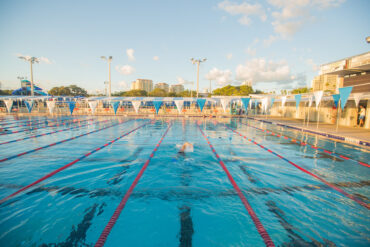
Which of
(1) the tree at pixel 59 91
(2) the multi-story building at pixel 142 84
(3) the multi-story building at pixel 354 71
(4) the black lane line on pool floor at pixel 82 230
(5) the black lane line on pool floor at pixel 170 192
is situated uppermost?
(2) the multi-story building at pixel 142 84

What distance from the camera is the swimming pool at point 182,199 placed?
2.55 metres

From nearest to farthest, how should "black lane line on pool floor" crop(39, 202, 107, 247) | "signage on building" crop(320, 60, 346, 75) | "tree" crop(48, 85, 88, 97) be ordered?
"black lane line on pool floor" crop(39, 202, 107, 247) < "signage on building" crop(320, 60, 346, 75) < "tree" crop(48, 85, 88, 97)

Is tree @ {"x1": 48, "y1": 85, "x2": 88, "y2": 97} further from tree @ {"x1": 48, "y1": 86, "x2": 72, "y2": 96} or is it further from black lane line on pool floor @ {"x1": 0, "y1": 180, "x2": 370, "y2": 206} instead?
black lane line on pool floor @ {"x1": 0, "y1": 180, "x2": 370, "y2": 206}

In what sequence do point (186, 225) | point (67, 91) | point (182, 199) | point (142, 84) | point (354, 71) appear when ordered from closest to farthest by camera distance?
1. point (186, 225)
2. point (182, 199)
3. point (354, 71)
4. point (67, 91)
5. point (142, 84)

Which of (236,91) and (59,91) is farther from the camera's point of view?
(236,91)

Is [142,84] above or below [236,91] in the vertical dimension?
above

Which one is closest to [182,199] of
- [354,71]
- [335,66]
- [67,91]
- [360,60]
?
[360,60]

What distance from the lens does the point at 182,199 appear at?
354 cm

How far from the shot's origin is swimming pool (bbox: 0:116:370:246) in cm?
255

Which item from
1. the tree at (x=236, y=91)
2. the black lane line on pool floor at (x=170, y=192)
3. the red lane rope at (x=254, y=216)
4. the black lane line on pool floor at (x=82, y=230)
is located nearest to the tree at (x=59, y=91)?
the tree at (x=236, y=91)

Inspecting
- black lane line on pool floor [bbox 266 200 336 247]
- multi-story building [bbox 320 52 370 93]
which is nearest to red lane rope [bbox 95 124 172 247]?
black lane line on pool floor [bbox 266 200 336 247]

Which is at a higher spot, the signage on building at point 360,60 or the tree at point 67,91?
the tree at point 67,91

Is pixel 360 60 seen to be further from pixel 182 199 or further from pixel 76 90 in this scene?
pixel 76 90

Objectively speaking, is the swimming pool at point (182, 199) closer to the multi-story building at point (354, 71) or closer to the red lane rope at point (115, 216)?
the red lane rope at point (115, 216)
